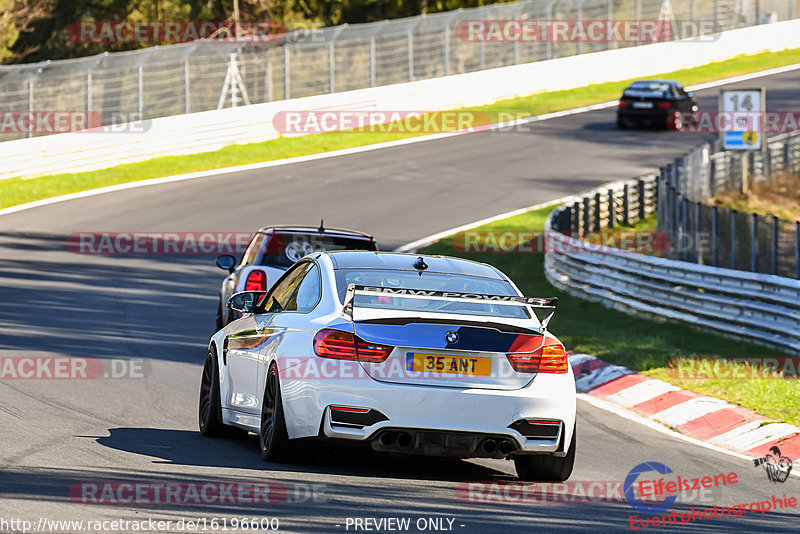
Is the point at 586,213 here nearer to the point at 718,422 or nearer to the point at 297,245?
the point at 297,245

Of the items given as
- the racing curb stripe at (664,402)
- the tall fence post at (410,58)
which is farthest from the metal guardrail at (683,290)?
the tall fence post at (410,58)

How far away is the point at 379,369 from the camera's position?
7.61 m

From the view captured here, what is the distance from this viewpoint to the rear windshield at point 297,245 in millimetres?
13547

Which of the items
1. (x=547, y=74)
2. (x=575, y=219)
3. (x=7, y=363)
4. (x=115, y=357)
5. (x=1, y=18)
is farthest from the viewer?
(x=1, y=18)

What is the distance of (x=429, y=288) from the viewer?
27.5ft

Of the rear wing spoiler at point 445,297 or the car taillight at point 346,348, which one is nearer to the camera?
the car taillight at point 346,348

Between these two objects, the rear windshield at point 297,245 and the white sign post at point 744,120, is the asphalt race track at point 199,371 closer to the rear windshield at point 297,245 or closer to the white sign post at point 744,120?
the rear windshield at point 297,245

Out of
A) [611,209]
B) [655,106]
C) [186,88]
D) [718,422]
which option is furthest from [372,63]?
[718,422]

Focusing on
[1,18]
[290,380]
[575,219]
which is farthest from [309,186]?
[1,18]

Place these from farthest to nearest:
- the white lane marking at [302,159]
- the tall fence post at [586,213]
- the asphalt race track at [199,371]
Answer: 1. the white lane marking at [302,159]
2. the tall fence post at [586,213]
3. the asphalt race track at [199,371]

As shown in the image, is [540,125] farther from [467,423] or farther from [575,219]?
[467,423]

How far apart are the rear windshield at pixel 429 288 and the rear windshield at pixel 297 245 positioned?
16.2 feet

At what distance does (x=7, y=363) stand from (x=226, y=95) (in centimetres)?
2684

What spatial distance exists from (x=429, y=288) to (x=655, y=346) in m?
7.06
